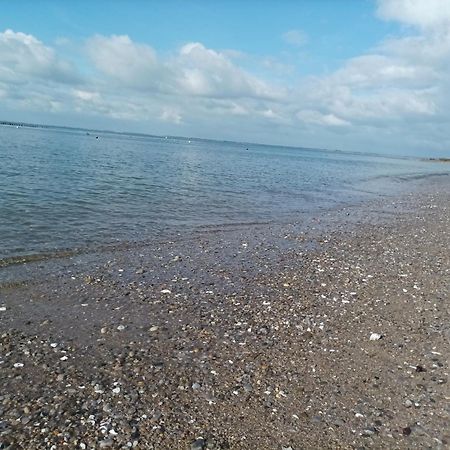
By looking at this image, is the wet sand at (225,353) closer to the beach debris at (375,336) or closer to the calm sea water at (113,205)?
the beach debris at (375,336)

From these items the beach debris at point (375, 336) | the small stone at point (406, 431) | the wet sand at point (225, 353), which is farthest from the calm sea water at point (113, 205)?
the small stone at point (406, 431)

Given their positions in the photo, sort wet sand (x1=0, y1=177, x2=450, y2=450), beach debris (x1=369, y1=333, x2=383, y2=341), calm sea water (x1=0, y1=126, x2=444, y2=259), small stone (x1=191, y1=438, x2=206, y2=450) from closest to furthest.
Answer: small stone (x1=191, y1=438, x2=206, y2=450) → wet sand (x1=0, y1=177, x2=450, y2=450) → beach debris (x1=369, y1=333, x2=383, y2=341) → calm sea water (x1=0, y1=126, x2=444, y2=259)

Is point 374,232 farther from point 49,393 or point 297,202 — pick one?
point 49,393

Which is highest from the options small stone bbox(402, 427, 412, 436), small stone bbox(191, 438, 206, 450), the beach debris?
the beach debris

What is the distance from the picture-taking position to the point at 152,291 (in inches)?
444

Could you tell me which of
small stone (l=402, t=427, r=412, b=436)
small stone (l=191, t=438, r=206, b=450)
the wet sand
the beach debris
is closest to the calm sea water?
the wet sand

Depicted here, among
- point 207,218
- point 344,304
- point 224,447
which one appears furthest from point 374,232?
point 224,447

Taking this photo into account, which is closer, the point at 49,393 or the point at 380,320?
the point at 49,393

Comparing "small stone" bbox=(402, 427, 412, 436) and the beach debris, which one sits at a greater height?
the beach debris

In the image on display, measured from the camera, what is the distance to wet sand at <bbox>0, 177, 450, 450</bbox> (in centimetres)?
579

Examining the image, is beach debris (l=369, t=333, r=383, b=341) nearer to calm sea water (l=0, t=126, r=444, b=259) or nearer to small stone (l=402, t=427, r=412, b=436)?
small stone (l=402, t=427, r=412, b=436)

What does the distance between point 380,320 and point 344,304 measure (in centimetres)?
113

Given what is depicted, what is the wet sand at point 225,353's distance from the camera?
579 cm

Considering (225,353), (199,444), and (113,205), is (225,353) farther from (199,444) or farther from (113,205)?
(113,205)
